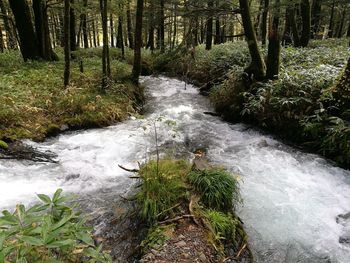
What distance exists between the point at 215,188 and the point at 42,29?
12.4 metres

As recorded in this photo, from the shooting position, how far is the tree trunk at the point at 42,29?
1315 cm

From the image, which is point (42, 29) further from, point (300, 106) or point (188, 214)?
point (188, 214)

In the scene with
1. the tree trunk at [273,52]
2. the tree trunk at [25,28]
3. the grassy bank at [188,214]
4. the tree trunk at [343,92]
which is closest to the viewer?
the grassy bank at [188,214]

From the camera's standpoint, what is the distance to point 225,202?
14.4 ft

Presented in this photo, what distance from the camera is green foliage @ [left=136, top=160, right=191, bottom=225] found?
4.01m

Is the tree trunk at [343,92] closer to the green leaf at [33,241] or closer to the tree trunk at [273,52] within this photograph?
the tree trunk at [273,52]

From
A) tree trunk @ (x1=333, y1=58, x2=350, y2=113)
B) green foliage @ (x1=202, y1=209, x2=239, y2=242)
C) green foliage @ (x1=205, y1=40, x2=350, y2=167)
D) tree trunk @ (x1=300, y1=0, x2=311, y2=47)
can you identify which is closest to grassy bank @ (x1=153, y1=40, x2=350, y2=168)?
green foliage @ (x1=205, y1=40, x2=350, y2=167)

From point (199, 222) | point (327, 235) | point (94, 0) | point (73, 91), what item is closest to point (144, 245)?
point (199, 222)

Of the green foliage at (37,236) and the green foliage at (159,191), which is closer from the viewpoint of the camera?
the green foliage at (37,236)

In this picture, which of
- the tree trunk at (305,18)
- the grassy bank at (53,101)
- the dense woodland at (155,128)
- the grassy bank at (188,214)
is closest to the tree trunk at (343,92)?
the dense woodland at (155,128)

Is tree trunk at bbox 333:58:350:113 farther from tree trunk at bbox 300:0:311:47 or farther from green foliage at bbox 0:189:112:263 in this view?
tree trunk at bbox 300:0:311:47

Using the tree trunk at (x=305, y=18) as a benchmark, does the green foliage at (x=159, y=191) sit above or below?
below

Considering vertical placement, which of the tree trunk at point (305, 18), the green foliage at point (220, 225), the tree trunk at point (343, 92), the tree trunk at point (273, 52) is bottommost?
the green foliage at point (220, 225)

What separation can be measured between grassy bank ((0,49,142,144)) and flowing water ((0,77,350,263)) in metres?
0.49
